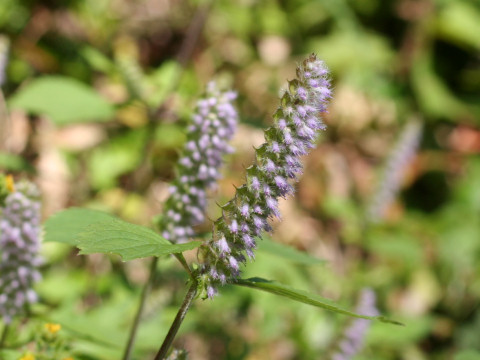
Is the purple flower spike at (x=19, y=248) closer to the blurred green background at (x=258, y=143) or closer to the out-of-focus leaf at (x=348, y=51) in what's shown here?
the blurred green background at (x=258, y=143)

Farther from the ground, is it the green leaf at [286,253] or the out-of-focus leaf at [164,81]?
the out-of-focus leaf at [164,81]

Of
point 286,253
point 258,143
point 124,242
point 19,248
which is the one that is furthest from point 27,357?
point 258,143

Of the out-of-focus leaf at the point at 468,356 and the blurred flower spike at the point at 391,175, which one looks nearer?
the out-of-focus leaf at the point at 468,356

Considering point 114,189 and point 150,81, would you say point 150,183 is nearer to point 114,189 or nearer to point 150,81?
point 114,189

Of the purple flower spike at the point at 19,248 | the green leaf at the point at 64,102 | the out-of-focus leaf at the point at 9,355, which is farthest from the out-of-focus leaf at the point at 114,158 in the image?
the out-of-focus leaf at the point at 9,355

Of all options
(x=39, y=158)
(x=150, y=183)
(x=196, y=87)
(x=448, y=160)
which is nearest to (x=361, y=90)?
(x=448, y=160)

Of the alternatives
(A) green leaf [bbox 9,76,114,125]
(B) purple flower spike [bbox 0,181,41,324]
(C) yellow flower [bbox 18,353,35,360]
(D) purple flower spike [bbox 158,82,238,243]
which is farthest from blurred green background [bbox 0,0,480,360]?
(D) purple flower spike [bbox 158,82,238,243]

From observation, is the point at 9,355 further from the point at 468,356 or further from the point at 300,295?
the point at 468,356
